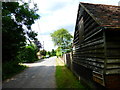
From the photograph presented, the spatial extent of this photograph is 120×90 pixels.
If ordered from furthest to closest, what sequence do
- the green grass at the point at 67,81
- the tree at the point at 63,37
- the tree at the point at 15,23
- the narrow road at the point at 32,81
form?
the tree at the point at 63,37
the tree at the point at 15,23
the narrow road at the point at 32,81
the green grass at the point at 67,81

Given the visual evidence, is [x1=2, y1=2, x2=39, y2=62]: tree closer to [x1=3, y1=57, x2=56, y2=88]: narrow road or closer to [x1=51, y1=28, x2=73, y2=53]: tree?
[x1=3, y1=57, x2=56, y2=88]: narrow road

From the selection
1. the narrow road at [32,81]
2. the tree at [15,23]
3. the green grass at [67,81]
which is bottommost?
the narrow road at [32,81]

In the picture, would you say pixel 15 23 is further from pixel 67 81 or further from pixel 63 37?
pixel 63 37

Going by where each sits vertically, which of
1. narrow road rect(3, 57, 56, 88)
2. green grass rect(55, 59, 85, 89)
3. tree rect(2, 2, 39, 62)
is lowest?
narrow road rect(3, 57, 56, 88)

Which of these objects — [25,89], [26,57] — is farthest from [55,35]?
[25,89]

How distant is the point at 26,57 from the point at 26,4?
15.9 metres

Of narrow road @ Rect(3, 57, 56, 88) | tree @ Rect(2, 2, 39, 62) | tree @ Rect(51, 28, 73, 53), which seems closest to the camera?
narrow road @ Rect(3, 57, 56, 88)

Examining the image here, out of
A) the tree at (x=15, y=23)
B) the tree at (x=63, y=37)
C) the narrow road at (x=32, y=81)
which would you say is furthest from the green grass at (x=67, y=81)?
the tree at (x=63, y=37)

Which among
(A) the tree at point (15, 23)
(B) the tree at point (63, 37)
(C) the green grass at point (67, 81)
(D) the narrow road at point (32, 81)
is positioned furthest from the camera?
(B) the tree at point (63, 37)

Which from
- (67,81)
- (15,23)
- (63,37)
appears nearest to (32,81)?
(67,81)

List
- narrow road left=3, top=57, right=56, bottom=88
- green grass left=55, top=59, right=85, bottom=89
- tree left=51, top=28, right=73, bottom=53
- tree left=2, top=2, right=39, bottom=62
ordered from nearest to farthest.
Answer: green grass left=55, top=59, right=85, bottom=89
narrow road left=3, top=57, right=56, bottom=88
tree left=2, top=2, right=39, bottom=62
tree left=51, top=28, right=73, bottom=53

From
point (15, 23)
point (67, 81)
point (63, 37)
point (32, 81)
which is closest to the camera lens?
point (67, 81)

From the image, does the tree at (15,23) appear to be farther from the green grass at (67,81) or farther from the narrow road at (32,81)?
the green grass at (67,81)

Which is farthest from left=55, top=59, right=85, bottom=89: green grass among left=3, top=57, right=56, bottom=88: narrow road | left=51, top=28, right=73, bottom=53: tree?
left=51, top=28, right=73, bottom=53: tree
